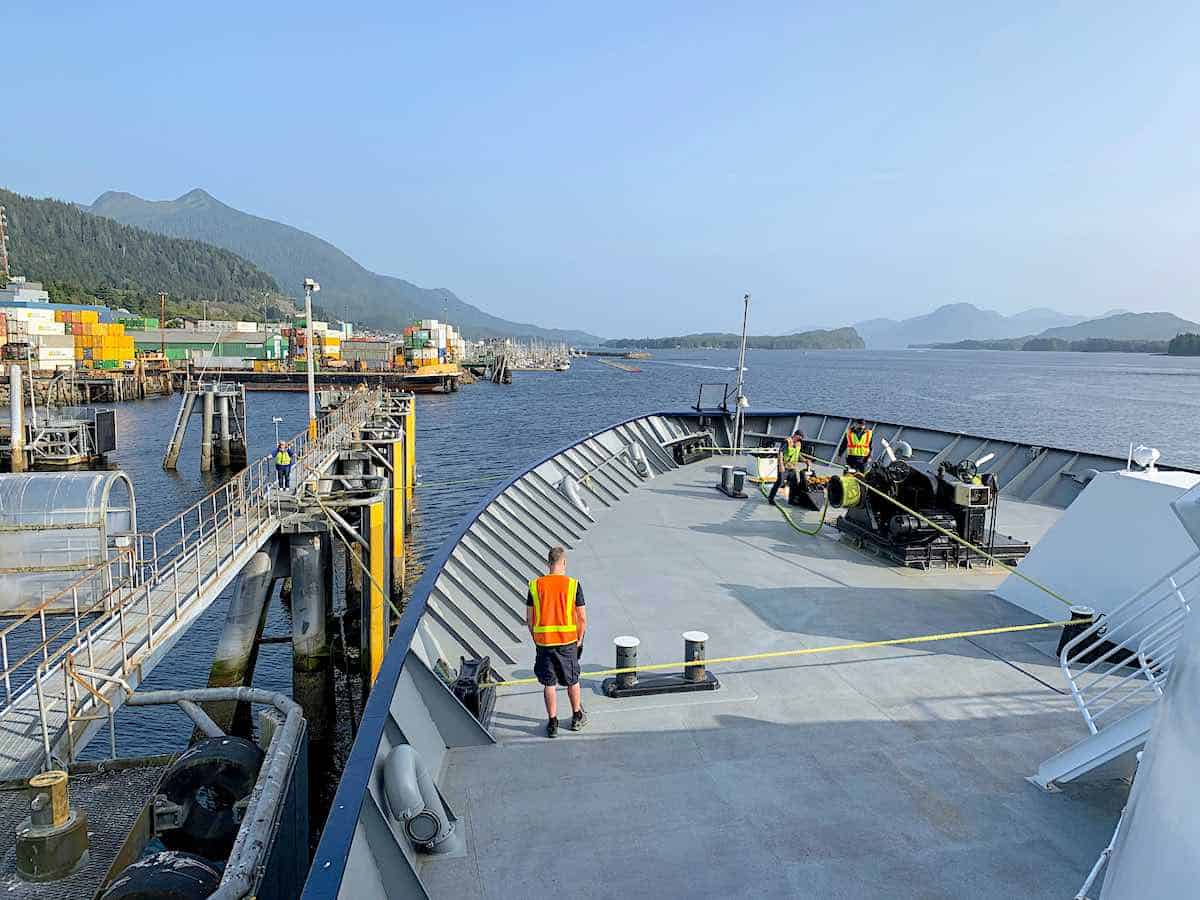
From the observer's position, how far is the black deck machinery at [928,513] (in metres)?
10.0

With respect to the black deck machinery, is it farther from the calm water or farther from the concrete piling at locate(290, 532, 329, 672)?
the calm water

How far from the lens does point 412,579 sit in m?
24.4

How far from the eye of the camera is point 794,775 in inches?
209

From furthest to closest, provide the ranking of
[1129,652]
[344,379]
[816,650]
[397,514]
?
[344,379], [397,514], [816,650], [1129,652]

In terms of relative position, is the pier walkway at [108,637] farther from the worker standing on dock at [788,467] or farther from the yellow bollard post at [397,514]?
the worker standing on dock at [788,467]

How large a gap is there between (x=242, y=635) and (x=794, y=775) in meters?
12.7

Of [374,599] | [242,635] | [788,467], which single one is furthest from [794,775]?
[242,635]

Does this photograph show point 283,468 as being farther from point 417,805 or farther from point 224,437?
point 224,437

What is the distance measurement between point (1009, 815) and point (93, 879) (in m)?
6.14

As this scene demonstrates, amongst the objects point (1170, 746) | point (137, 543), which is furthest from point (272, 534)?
point (1170, 746)

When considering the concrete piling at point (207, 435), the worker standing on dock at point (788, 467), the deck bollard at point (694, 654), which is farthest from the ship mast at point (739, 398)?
the concrete piling at point (207, 435)

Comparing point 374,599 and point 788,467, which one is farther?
point 374,599

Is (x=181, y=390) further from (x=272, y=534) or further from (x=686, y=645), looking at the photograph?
(x=686, y=645)

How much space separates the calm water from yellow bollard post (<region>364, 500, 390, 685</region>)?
9.33 feet
